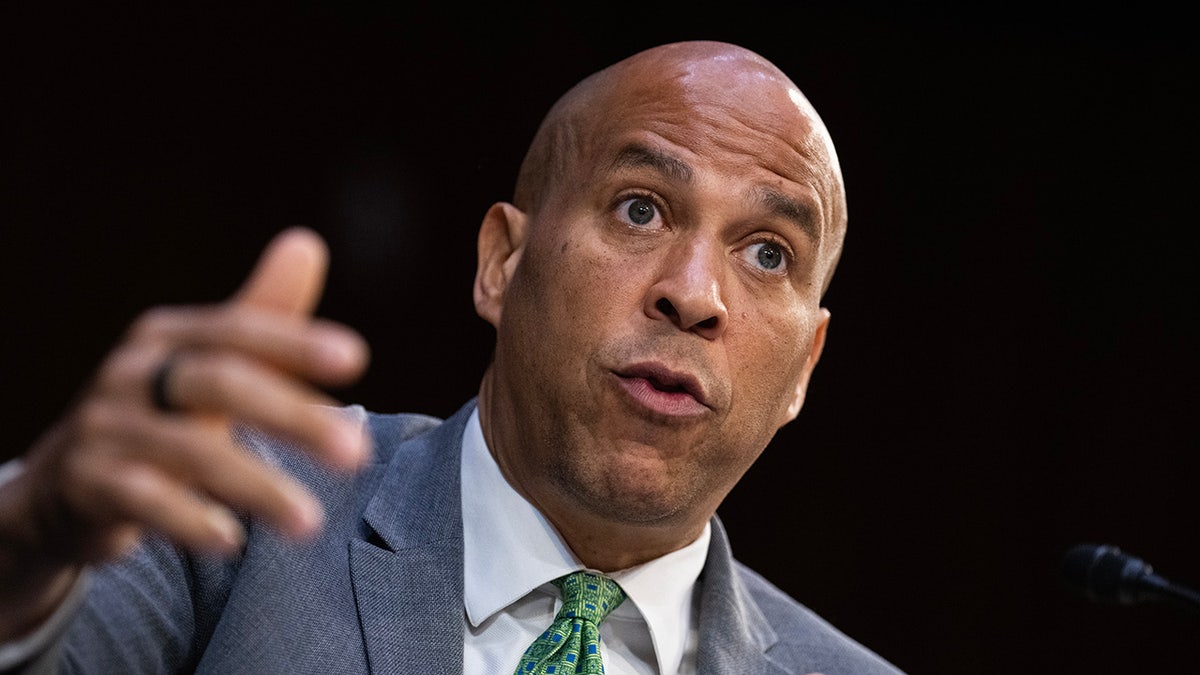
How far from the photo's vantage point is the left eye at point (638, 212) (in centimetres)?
213

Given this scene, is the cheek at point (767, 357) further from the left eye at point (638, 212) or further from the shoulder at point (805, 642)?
the shoulder at point (805, 642)

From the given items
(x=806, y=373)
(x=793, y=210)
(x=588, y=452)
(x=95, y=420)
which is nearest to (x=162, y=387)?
(x=95, y=420)

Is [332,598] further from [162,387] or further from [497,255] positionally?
[162,387]

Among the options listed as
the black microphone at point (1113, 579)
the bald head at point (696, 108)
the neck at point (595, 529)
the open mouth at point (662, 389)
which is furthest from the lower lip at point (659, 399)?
the black microphone at point (1113, 579)

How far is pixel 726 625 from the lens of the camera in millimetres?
2256

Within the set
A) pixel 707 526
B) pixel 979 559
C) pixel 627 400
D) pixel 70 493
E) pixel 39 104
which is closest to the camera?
pixel 70 493

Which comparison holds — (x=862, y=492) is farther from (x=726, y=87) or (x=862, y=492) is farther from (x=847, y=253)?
(x=726, y=87)

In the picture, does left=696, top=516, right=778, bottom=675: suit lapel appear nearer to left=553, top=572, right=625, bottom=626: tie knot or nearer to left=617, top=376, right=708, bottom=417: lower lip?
left=553, top=572, right=625, bottom=626: tie knot

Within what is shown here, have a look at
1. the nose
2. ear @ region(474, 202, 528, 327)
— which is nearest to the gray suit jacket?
ear @ region(474, 202, 528, 327)

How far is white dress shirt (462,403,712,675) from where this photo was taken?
2.06 metres

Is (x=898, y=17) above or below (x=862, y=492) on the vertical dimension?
above

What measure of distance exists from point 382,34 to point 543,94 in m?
0.52

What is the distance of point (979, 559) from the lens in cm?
408

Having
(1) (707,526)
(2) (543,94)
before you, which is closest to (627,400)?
(1) (707,526)
